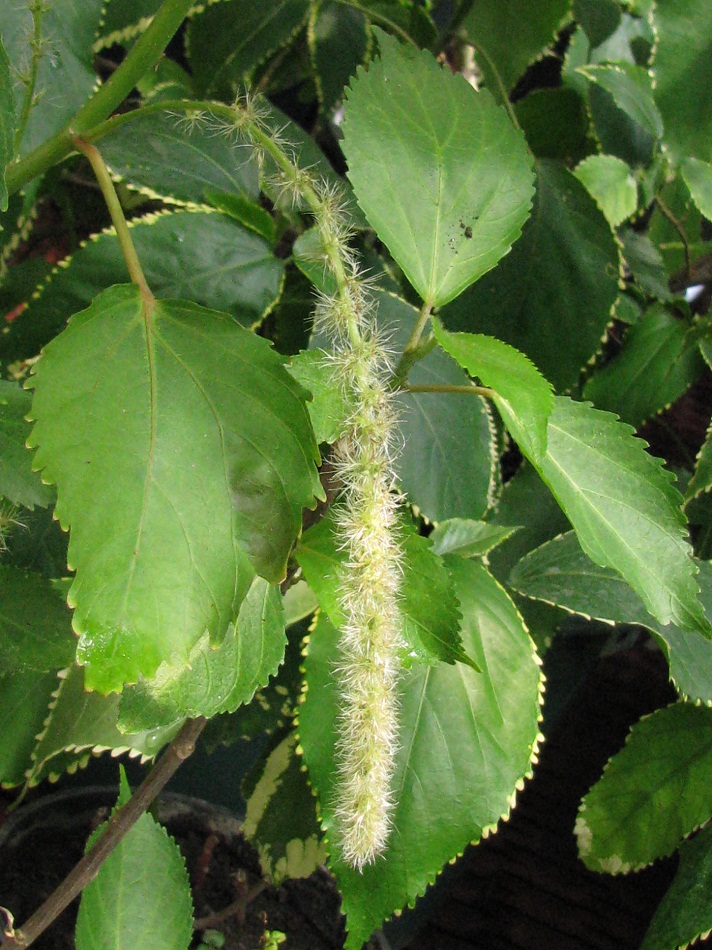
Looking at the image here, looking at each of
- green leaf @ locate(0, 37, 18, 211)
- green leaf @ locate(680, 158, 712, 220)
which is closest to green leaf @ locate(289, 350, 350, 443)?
green leaf @ locate(0, 37, 18, 211)

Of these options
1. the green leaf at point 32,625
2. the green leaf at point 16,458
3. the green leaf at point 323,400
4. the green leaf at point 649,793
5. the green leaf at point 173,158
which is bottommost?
the green leaf at point 649,793

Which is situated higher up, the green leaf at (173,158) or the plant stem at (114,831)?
the green leaf at (173,158)

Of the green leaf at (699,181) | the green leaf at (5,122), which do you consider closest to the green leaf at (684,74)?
the green leaf at (699,181)

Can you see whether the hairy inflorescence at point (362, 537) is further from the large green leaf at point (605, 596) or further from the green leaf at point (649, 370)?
the green leaf at point (649, 370)

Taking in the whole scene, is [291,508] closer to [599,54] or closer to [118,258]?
[118,258]

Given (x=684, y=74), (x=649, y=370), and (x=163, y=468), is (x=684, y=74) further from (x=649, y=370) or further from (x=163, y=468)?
(x=163, y=468)

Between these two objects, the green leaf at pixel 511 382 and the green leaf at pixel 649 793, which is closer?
the green leaf at pixel 511 382

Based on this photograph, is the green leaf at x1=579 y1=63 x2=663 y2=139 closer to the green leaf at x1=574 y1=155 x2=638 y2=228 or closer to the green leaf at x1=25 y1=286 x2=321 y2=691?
the green leaf at x1=574 y1=155 x2=638 y2=228

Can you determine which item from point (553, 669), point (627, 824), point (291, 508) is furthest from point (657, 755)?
point (291, 508)
